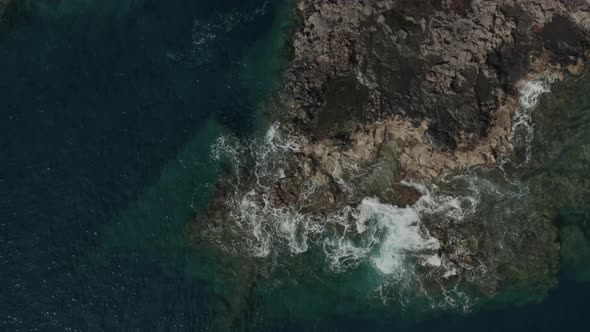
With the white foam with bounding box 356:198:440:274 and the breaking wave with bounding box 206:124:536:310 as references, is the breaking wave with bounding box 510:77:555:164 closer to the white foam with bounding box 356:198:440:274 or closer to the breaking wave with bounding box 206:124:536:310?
the breaking wave with bounding box 206:124:536:310

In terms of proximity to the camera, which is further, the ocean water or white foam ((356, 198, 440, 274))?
white foam ((356, 198, 440, 274))

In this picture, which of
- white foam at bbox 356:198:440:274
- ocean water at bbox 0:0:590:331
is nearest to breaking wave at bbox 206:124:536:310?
white foam at bbox 356:198:440:274

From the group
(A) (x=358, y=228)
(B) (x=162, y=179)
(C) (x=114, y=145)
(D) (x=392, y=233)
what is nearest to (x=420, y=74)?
(D) (x=392, y=233)

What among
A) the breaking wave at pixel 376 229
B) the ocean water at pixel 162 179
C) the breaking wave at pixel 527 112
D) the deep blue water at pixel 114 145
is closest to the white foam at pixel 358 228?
the breaking wave at pixel 376 229

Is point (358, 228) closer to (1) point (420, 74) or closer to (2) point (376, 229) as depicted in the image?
(2) point (376, 229)

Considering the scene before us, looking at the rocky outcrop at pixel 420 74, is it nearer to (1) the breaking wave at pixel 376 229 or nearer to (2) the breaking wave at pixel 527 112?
(2) the breaking wave at pixel 527 112

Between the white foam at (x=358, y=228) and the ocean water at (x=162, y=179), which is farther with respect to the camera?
the white foam at (x=358, y=228)
